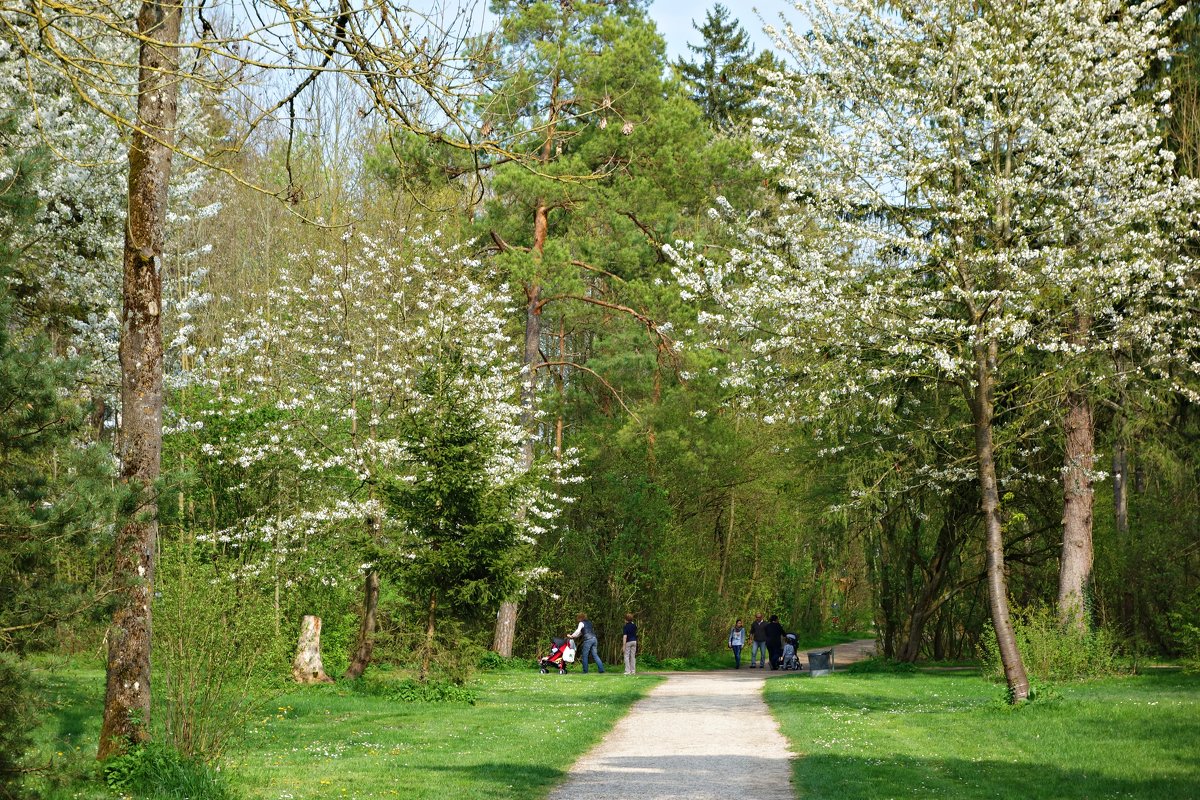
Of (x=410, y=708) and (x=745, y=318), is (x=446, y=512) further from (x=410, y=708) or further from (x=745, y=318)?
(x=745, y=318)

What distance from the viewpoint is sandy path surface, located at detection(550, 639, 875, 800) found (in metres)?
9.28

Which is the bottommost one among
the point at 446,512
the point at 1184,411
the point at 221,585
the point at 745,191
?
the point at 221,585

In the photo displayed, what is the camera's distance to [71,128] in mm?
17625

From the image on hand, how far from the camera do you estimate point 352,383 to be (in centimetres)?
2144

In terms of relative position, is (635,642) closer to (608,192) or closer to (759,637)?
(759,637)

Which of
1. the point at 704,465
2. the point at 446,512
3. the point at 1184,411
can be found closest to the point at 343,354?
the point at 446,512

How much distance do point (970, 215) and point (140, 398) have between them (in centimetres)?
1076

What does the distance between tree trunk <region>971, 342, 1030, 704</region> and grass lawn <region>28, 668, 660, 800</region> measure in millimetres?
5389

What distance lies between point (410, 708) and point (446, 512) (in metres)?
3.11

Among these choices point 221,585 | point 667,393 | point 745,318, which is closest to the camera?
point 221,585

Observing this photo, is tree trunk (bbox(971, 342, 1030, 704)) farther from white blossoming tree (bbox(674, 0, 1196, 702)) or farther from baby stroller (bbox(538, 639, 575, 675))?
baby stroller (bbox(538, 639, 575, 675))

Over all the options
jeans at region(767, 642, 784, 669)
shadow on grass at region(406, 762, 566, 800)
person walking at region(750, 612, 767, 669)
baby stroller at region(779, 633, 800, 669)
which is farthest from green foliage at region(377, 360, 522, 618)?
person walking at region(750, 612, 767, 669)

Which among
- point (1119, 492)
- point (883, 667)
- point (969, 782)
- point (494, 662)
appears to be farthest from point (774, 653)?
point (969, 782)

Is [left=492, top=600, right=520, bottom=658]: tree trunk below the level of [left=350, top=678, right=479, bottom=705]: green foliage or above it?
above
